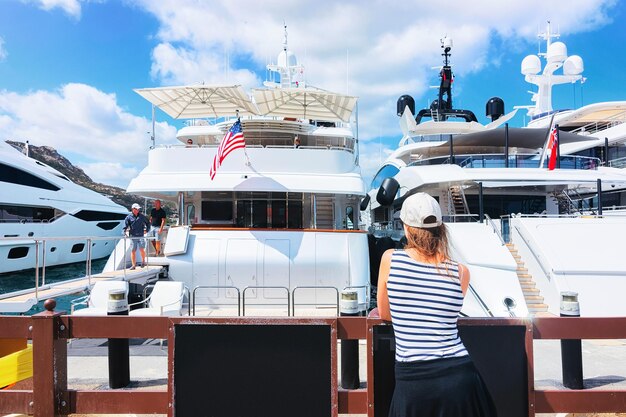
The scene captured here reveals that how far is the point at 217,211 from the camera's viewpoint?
1295cm

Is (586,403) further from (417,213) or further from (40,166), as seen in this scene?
Answer: (40,166)

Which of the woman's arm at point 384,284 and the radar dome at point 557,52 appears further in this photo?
the radar dome at point 557,52

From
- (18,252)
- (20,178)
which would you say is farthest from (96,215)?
(18,252)

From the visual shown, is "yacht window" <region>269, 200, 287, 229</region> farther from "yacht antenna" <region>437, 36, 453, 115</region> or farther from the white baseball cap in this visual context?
"yacht antenna" <region>437, 36, 453, 115</region>

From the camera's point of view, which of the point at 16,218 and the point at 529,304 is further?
the point at 16,218

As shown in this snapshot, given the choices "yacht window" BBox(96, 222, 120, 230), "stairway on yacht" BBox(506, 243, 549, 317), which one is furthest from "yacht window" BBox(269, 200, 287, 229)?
"yacht window" BBox(96, 222, 120, 230)

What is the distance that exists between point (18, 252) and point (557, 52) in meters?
39.2

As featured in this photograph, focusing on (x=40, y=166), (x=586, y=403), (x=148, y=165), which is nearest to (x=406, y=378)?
(x=586, y=403)

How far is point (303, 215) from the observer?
12773 mm

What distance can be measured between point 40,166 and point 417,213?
1330 inches

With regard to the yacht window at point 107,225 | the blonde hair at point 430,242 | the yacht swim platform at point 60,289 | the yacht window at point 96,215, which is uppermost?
Answer: the yacht window at point 96,215

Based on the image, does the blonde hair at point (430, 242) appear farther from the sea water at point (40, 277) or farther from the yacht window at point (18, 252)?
the yacht window at point (18, 252)

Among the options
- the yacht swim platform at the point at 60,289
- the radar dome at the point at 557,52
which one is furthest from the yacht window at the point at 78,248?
the radar dome at the point at 557,52

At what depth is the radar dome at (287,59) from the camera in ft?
76.4
